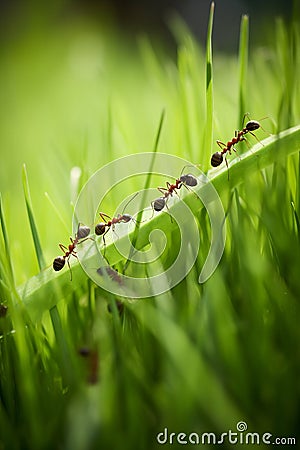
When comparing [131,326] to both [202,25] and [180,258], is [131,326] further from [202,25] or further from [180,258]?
[202,25]

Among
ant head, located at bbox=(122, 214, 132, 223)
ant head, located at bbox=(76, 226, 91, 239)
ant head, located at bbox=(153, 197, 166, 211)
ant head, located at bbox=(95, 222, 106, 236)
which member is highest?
ant head, located at bbox=(76, 226, 91, 239)

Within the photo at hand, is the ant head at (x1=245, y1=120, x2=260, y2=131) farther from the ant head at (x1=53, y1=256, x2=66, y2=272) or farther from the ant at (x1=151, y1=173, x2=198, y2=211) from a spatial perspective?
the ant head at (x1=53, y1=256, x2=66, y2=272)

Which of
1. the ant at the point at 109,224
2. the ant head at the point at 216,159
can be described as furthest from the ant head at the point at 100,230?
the ant head at the point at 216,159

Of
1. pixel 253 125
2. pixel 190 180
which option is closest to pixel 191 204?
pixel 190 180

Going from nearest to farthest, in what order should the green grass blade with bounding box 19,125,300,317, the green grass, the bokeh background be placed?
the green grass, the green grass blade with bounding box 19,125,300,317, the bokeh background

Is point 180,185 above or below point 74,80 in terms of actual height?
below

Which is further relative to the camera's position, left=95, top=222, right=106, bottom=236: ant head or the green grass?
left=95, top=222, right=106, bottom=236: ant head

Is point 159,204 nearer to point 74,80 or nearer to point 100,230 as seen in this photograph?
point 100,230

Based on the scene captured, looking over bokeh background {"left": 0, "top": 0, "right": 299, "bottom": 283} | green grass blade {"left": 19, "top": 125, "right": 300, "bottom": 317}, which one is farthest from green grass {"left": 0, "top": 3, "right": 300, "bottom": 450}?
bokeh background {"left": 0, "top": 0, "right": 299, "bottom": 283}
